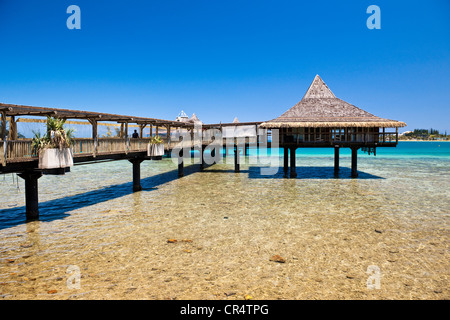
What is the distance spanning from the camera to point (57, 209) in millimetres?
14062

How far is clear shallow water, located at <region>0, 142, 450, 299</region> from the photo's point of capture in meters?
→ 6.59

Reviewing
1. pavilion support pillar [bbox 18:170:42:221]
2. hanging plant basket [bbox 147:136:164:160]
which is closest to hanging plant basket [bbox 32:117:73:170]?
pavilion support pillar [bbox 18:170:42:221]

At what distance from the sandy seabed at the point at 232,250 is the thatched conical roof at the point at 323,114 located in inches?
344

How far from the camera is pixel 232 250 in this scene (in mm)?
8938

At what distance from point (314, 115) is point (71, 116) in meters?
19.8

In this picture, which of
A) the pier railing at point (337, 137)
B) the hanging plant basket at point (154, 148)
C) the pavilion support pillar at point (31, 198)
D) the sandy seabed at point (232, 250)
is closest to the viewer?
the sandy seabed at point (232, 250)

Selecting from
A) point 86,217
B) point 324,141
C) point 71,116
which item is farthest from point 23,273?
point 324,141

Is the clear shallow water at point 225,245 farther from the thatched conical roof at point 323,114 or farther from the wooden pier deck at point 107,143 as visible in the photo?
the thatched conical roof at point 323,114

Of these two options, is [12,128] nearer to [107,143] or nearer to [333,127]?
[107,143]

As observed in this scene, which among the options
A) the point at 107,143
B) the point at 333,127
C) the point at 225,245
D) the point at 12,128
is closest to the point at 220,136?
the point at 333,127

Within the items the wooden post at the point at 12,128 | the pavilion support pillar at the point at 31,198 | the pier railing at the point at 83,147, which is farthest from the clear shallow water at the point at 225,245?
the wooden post at the point at 12,128

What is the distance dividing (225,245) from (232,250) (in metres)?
0.49

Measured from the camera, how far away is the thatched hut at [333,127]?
2309 cm

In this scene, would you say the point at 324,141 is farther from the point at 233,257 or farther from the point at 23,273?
the point at 23,273
